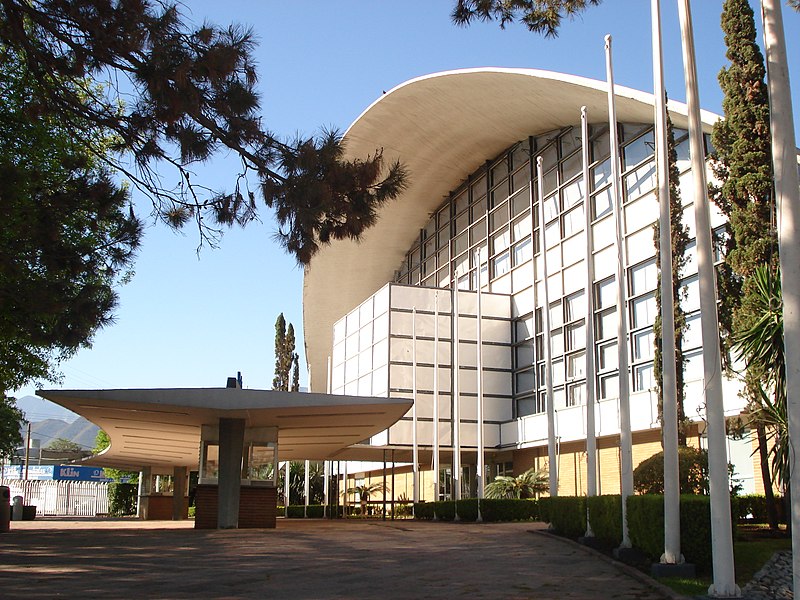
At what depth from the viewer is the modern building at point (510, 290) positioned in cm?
3247

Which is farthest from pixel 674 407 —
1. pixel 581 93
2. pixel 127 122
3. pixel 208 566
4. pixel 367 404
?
pixel 581 93

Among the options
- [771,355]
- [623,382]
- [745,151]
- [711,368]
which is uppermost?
[745,151]

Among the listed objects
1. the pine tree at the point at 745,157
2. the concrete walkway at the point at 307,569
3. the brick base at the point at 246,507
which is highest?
the pine tree at the point at 745,157

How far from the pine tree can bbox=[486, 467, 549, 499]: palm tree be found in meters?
15.2

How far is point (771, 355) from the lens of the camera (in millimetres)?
13695

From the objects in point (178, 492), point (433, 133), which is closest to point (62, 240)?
point (178, 492)

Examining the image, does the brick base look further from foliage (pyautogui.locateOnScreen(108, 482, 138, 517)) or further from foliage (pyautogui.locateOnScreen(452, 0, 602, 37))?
foliage (pyautogui.locateOnScreen(108, 482, 138, 517))

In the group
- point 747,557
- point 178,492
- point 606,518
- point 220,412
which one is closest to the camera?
point 747,557

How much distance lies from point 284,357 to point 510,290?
28578 mm

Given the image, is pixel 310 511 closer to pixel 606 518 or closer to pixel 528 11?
pixel 606 518

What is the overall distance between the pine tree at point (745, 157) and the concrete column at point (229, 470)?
38.0ft

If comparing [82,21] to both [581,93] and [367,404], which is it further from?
[581,93]

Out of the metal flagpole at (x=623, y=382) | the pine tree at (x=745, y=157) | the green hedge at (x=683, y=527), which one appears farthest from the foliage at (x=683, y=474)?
the green hedge at (x=683, y=527)

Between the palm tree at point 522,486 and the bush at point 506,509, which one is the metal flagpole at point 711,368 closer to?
the bush at point 506,509
